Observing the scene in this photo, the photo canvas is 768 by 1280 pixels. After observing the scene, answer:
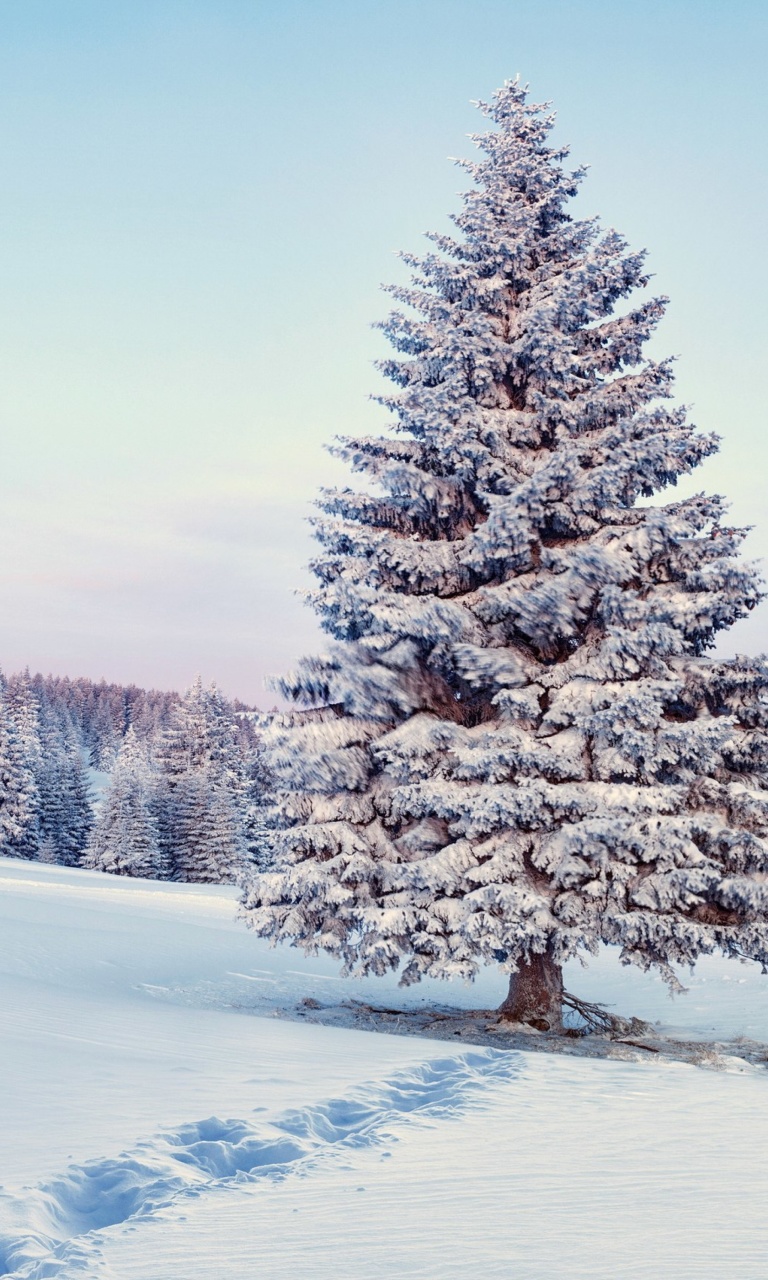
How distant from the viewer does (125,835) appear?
45.7m

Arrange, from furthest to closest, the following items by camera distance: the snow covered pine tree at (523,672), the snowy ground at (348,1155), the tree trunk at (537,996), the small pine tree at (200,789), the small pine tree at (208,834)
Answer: the small pine tree at (200,789) → the small pine tree at (208,834) → the tree trunk at (537,996) → the snow covered pine tree at (523,672) → the snowy ground at (348,1155)

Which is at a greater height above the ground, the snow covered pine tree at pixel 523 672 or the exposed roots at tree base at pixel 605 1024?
the snow covered pine tree at pixel 523 672

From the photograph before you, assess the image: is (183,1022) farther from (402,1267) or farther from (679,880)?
(402,1267)

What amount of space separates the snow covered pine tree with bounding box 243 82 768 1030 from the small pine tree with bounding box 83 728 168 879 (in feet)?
123

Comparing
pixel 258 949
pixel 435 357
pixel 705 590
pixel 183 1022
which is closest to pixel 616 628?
pixel 705 590

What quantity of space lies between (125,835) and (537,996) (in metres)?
38.8

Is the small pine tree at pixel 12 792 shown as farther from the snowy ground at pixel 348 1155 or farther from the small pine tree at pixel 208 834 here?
the snowy ground at pixel 348 1155

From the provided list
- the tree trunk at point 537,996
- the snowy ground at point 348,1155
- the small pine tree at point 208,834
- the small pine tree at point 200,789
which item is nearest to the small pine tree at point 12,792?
the small pine tree at point 200,789

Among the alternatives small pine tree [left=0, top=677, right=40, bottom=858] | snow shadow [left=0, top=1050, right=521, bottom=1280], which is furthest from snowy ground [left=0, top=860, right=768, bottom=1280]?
Result: small pine tree [left=0, top=677, right=40, bottom=858]

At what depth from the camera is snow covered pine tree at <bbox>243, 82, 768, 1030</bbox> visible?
29.5 ft

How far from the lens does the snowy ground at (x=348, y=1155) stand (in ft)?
10.0

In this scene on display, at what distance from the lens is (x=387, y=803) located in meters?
10.1

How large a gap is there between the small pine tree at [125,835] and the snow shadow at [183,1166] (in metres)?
42.2

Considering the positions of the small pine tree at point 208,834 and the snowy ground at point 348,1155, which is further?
the small pine tree at point 208,834
